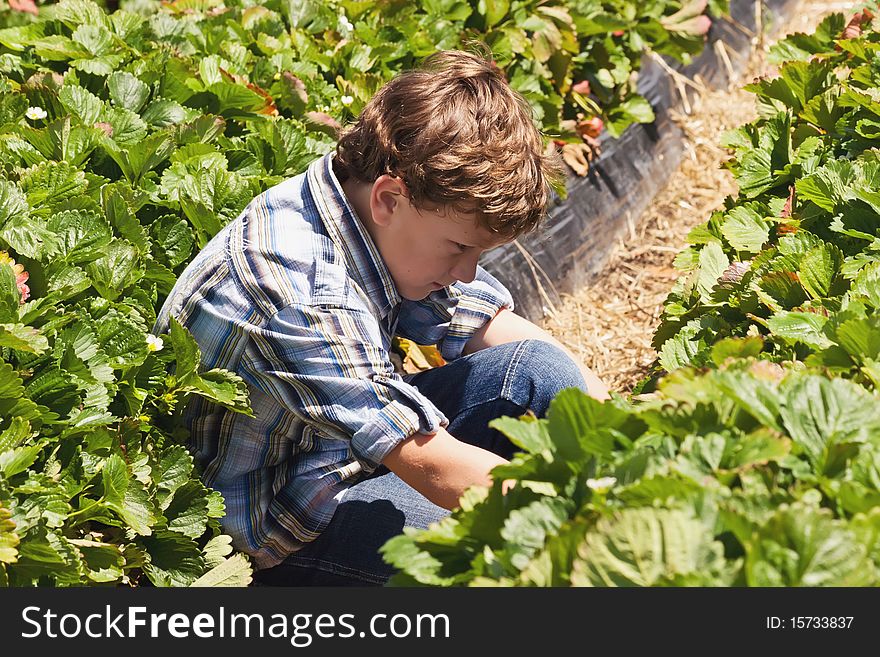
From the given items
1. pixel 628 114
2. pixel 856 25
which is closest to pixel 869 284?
pixel 856 25

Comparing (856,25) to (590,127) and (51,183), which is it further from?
(51,183)

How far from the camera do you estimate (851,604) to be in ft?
3.53

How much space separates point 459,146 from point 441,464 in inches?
22.3

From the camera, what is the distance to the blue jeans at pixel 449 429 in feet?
6.61

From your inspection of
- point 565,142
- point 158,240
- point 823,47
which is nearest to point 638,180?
point 565,142

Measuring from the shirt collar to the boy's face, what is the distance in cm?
3

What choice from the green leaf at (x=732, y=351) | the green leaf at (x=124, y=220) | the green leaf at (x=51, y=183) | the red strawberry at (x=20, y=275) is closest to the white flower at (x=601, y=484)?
the green leaf at (x=732, y=351)

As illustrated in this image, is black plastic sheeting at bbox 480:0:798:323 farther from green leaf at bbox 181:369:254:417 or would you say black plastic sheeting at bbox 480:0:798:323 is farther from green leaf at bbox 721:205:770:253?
green leaf at bbox 181:369:254:417

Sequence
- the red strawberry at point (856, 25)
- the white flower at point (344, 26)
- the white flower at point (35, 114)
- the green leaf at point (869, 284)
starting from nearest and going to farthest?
the green leaf at point (869, 284), the white flower at point (35, 114), the red strawberry at point (856, 25), the white flower at point (344, 26)

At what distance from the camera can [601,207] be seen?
144 inches

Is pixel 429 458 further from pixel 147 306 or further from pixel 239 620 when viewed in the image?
pixel 147 306

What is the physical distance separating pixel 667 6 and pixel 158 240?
2585 millimetres

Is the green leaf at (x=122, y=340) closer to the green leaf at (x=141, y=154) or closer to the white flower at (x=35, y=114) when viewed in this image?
the green leaf at (x=141, y=154)

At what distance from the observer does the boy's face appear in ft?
6.07
